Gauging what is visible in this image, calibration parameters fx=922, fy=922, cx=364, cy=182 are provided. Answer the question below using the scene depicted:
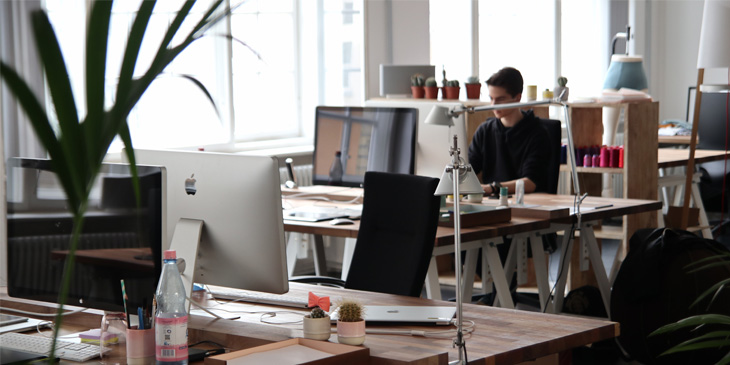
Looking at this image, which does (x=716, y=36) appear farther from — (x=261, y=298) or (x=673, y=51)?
(x=673, y=51)

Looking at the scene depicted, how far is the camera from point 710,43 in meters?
4.33

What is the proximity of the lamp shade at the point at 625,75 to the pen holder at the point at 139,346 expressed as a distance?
419 centimetres

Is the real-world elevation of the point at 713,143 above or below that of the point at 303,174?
above

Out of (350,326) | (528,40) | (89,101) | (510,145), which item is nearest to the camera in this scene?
(89,101)

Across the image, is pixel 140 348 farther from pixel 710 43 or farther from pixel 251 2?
pixel 251 2

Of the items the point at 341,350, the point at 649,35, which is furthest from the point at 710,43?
the point at 649,35

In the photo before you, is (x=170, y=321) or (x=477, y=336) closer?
(x=170, y=321)

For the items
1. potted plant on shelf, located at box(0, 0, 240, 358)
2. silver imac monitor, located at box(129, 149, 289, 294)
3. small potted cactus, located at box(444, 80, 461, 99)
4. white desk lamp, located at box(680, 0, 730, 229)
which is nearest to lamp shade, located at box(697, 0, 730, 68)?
white desk lamp, located at box(680, 0, 730, 229)

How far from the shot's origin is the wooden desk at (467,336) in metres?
1.87

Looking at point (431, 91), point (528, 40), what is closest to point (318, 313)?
point (431, 91)

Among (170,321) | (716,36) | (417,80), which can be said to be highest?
(716,36)

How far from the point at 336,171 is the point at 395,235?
4.57 ft

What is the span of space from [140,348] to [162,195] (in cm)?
32

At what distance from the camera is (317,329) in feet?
6.31
